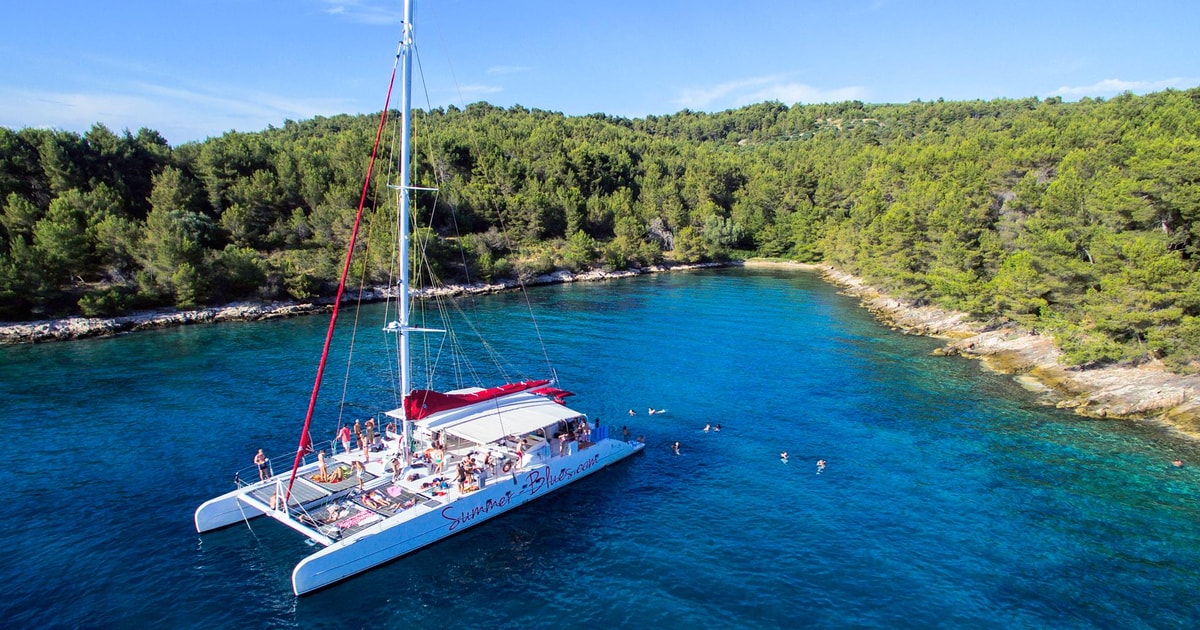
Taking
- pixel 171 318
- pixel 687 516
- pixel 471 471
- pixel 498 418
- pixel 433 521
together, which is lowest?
pixel 687 516

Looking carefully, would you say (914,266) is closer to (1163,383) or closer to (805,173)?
(1163,383)

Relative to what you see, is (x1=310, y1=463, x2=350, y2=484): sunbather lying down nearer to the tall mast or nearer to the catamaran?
the catamaran

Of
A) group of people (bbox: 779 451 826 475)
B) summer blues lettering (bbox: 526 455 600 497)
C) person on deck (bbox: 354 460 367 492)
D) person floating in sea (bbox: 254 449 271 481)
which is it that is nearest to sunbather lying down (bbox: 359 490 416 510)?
person on deck (bbox: 354 460 367 492)

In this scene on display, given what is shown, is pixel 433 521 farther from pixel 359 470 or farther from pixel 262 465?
pixel 262 465

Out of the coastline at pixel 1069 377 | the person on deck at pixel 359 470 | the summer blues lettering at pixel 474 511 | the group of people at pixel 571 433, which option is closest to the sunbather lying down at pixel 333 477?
the person on deck at pixel 359 470

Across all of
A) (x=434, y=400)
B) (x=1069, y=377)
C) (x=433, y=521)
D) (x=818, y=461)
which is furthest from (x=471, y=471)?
(x=1069, y=377)

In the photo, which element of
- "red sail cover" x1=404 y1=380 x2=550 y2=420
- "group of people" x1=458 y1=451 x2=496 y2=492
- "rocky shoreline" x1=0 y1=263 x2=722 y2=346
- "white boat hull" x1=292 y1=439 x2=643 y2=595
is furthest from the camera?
"rocky shoreline" x1=0 y1=263 x2=722 y2=346
